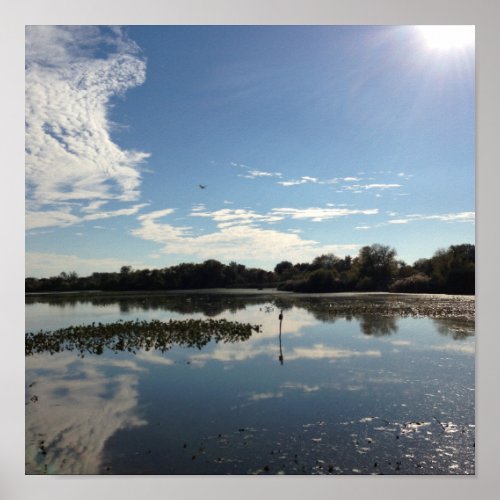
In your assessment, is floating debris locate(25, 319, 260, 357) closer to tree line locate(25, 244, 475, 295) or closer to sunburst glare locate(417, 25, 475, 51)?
tree line locate(25, 244, 475, 295)

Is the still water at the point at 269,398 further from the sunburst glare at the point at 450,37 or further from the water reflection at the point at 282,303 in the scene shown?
the sunburst glare at the point at 450,37

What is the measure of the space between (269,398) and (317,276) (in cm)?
75

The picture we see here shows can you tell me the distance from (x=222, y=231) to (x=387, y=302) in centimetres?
104

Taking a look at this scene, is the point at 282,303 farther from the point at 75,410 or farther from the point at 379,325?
the point at 75,410

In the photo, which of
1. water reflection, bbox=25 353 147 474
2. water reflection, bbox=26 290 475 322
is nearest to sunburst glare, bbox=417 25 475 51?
water reflection, bbox=26 290 475 322

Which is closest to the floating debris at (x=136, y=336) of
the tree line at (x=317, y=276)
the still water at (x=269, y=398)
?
the still water at (x=269, y=398)

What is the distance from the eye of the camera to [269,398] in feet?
10.5

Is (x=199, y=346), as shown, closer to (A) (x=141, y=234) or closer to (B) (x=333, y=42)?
(A) (x=141, y=234)

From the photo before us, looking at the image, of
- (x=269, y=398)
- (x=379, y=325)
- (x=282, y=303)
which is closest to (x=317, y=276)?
(x=282, y=303)

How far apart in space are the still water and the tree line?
0.10 metres

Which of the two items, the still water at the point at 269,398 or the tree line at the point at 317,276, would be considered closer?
the still water at the point at 269,398

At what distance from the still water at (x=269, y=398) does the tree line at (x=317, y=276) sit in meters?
0.10

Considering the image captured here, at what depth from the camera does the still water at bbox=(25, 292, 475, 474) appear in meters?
3.13

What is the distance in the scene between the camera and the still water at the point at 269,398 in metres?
3.13
